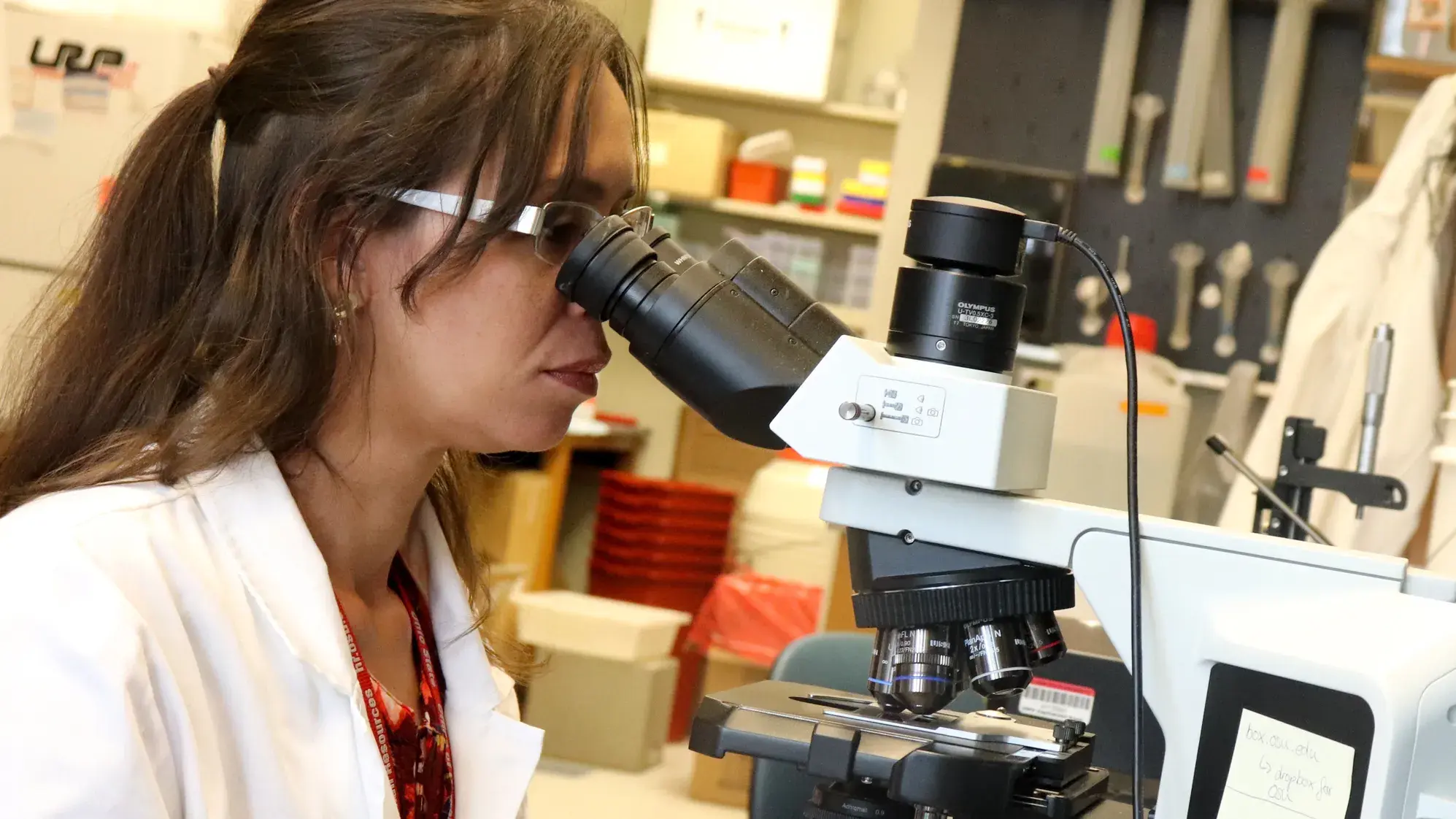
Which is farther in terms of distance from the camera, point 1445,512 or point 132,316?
point 1445,512

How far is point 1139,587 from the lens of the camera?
86cm

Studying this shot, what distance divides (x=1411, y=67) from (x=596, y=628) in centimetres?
231

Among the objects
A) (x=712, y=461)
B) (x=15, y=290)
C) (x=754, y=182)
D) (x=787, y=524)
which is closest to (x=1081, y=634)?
(x=787, y=524)

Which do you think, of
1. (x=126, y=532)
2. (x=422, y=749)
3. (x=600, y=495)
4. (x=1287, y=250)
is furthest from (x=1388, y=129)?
(x=126, y=532)

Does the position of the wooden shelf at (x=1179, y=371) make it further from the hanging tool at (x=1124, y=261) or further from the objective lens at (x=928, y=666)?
the objective lens at (x=928, y=666)

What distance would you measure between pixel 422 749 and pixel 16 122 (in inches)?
100

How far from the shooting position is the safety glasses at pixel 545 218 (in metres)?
1.02

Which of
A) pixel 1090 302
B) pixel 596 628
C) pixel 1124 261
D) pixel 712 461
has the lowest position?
pixel 596 628

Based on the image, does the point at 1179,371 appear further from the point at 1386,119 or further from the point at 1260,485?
the point at 1260,485

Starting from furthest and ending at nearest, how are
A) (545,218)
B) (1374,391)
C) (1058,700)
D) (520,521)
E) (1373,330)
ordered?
(520,521), (1373,330), (1374,391), (1058,700), (545,218)

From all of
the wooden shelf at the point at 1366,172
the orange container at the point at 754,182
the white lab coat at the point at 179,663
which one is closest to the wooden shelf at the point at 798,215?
the orange container at the point at 754,182

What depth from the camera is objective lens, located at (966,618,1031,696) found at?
0.90 m

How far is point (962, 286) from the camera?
90 centimetres

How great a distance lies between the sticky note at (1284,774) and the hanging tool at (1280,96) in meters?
2.78
